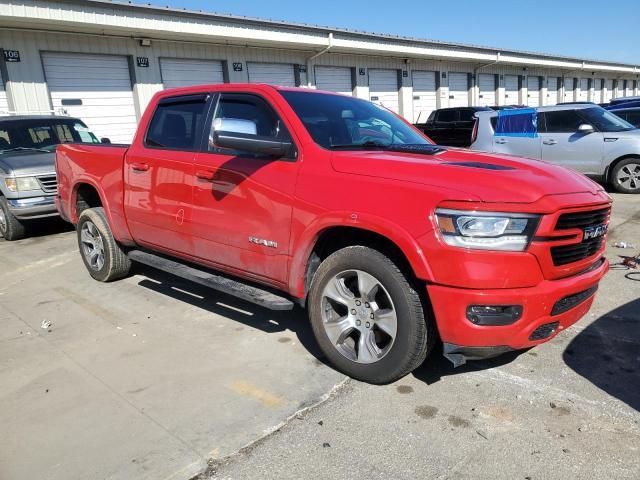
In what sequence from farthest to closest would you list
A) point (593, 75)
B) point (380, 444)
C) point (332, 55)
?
point (593, 75) → point (332, 55) → point (380, 444)

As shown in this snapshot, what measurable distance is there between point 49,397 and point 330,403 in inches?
70.9

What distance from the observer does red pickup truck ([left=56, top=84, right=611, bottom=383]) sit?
2.70 m

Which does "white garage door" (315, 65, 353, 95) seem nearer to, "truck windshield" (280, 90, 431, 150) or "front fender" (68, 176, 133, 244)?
"front fender" (68, 176, 133, 244)

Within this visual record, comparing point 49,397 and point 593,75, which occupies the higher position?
point 593,75

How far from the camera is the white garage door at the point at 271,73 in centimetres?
1764

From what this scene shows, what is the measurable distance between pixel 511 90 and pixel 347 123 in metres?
30.6

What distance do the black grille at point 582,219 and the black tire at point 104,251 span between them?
4299mm

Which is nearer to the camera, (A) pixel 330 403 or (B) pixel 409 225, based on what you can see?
(B) pixel 409 225

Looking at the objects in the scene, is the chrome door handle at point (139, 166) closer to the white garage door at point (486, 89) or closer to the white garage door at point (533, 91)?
the white garage door at point (486, 89)

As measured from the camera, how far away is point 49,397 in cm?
326

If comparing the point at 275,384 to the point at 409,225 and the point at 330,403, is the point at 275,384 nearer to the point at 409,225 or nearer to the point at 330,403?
the point at 330,403

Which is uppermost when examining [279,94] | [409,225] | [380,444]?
[279,94]

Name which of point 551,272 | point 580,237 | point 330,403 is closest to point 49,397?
point 330,403

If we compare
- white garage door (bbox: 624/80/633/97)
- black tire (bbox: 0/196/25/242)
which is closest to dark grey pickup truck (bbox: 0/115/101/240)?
black tire (bbox: 0/196/25/242)
